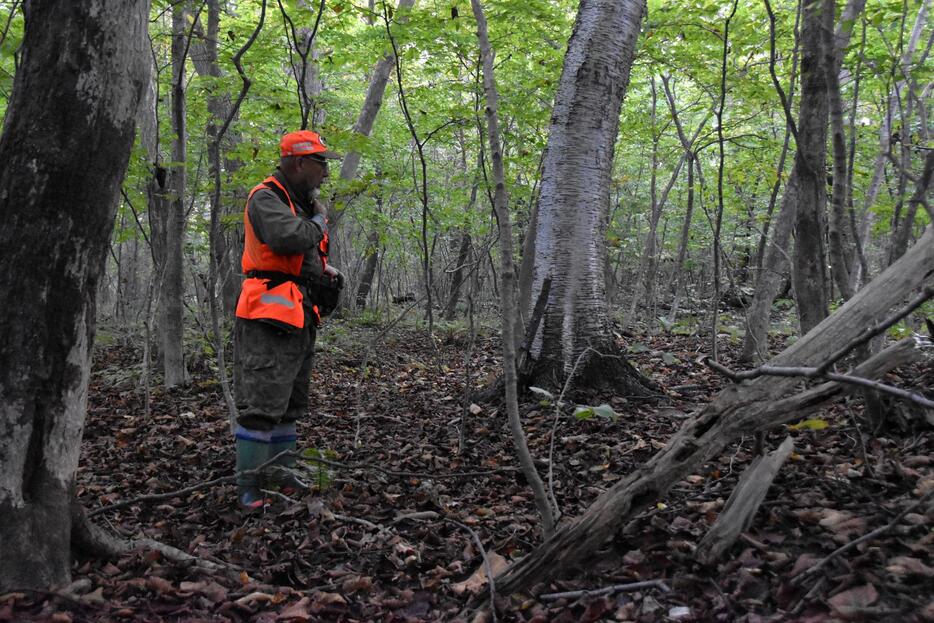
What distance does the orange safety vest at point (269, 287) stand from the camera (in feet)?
12.1

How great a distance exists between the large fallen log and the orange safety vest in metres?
2.03

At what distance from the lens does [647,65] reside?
26.4ft

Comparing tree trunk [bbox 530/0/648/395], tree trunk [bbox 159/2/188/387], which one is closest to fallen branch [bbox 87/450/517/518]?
tree trunk [bbox 530/0/648/395]

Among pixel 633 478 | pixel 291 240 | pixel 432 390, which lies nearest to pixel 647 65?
pixel 432 390

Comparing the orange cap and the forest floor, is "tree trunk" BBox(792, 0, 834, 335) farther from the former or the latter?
the orange cap

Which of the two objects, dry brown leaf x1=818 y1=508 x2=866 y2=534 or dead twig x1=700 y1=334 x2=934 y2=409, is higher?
dead twig x1=700 y1=334 x2=934 y2=409

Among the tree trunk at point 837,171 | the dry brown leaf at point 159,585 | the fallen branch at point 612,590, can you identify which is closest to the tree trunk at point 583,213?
the tree trunk at point 837,171

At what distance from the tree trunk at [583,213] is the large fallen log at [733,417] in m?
2.00

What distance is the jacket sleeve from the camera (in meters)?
3.60

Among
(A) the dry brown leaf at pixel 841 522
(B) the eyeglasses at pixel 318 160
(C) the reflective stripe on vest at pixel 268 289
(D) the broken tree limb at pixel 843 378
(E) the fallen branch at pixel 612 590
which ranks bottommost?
(E) the fallen branch at pixel 612 590

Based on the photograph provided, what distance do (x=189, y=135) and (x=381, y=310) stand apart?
504 cm

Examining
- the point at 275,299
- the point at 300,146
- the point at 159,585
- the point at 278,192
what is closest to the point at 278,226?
the point at 278,192

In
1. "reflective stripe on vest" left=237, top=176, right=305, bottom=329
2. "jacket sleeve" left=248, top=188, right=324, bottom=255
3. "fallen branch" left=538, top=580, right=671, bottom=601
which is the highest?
"jacket sleeve" left=248, top=188, right=324, bottom=255

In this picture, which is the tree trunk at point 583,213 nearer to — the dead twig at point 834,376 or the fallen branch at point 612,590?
the dead twig at point 834,376
